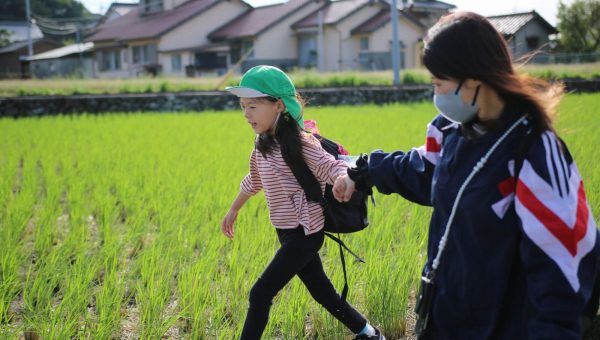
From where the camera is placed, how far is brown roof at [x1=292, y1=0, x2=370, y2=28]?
77.5 ft

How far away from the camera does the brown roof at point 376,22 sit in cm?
2352

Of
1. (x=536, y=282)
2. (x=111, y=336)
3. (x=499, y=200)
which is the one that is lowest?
(x=111, y=336)

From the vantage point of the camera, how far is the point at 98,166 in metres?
5.82

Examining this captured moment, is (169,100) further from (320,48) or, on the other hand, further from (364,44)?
(364,44)

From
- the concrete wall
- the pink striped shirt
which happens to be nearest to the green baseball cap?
the pink striped shirt

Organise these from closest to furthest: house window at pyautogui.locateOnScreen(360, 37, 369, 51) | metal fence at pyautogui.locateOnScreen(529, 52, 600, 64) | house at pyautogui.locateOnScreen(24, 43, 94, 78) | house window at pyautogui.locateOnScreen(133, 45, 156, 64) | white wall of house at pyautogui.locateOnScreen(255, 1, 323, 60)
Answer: metal fence at pyautogui.locateOnScreen(529, 52, 600, 64), white wall of house at pyautogui.locateOnScreen(255, 1, 323, 60), house window at pyautogui.locateOnScreen(360, 37, 369, 51), house window at pyautogui.locateOnScreen(133, 45, 156, 64), house at pyautogui.locateOnScreen(24, 43, 94, 78)

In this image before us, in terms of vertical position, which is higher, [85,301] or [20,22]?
[20,22]

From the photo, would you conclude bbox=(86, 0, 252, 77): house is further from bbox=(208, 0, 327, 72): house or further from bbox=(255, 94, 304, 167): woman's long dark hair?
bbox=(255, 94, 304, 167): woman's long dark hair

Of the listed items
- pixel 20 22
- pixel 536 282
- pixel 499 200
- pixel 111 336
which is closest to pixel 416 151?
pixel 499 200

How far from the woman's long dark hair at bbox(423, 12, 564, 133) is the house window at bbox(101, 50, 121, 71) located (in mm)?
26963

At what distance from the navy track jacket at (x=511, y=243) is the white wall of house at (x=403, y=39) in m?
23.1

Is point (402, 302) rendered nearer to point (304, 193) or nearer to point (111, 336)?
point (304, 193)

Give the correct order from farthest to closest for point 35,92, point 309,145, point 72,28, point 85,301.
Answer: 1. point 72,28
2. point 35,92
3. point 85,301
4. point 309,145

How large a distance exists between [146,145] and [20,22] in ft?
101
